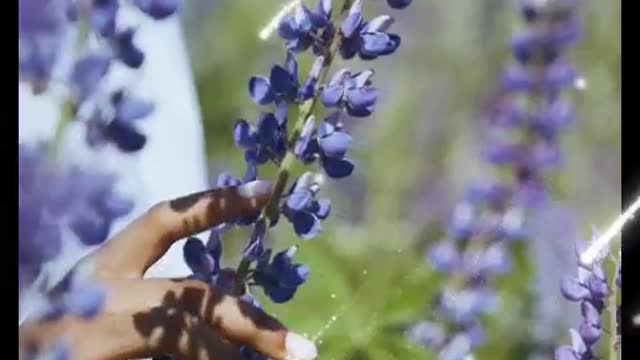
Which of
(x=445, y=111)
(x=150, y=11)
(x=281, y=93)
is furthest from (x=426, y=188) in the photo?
(x=150, y=11)

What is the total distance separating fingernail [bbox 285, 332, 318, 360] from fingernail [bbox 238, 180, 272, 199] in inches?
5.8

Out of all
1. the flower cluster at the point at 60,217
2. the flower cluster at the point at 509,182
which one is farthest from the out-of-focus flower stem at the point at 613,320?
the flower cluster at the point at 60,217

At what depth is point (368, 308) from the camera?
4.02 feet

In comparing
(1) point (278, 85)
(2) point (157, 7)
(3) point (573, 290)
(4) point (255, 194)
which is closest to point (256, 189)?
(4) point (255, 194)

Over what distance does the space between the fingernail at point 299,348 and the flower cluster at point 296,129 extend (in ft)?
0.12

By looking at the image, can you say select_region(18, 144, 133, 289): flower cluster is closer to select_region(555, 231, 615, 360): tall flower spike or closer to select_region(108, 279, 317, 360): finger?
select_region(108, 279, 317, 360): finger

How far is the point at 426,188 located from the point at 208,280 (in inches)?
9.9

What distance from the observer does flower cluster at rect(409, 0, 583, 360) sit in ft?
4.06

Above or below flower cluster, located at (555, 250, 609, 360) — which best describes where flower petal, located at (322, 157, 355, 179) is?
above

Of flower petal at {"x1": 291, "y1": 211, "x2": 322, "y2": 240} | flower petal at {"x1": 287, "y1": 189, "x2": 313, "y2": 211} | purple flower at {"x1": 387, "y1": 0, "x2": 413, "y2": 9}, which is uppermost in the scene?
A: purple flower at {"x1": 387, "y1": 0, "x2": 413, "y2": 9}

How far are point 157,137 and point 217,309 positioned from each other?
0.61ft

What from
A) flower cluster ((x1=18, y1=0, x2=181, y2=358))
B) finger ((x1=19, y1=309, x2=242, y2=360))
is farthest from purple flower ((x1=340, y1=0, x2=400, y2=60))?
finger ((x1=19, y1=309, x2=242, y2=360))

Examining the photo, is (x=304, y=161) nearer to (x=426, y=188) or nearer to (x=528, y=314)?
(x=426, y=188)

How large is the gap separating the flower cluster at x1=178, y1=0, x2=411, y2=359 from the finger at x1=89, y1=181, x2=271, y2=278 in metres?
0.01
